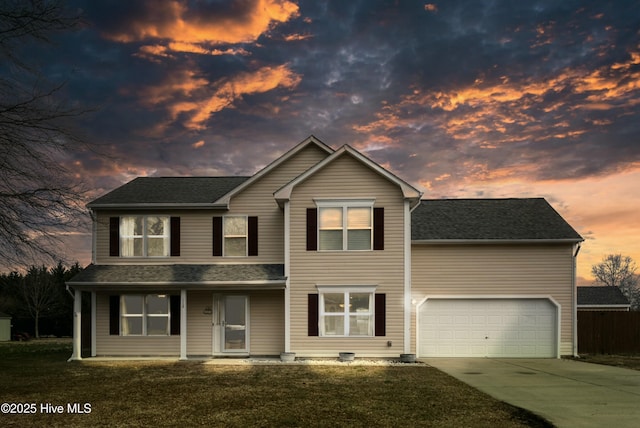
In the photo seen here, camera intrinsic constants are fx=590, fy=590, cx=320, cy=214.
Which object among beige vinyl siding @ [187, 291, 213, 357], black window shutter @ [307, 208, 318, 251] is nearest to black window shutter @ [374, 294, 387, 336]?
black window shutter @ [307, 208, 318, 251]

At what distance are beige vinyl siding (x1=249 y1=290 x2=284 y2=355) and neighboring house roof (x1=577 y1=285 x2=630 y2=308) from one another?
100 ft

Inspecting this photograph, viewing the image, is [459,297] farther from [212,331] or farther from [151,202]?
[151,202]

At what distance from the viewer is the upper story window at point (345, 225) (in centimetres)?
2211

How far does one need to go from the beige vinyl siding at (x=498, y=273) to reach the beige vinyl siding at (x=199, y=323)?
807cm

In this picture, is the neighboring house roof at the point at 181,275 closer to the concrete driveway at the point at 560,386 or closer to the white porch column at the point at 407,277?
the white porch column at the point at 407,277

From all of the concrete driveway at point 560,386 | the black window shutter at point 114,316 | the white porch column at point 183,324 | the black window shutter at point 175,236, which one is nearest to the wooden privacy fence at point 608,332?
the concrete driveway at point 560,386

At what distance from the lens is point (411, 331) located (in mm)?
23031

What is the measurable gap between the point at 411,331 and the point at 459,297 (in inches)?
91.4

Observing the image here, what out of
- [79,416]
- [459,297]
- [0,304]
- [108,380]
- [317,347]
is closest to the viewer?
[79,416]

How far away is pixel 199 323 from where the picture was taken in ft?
75.9

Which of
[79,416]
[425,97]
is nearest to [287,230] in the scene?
[425,97]

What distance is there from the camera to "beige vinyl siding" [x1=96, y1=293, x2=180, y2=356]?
22.8m

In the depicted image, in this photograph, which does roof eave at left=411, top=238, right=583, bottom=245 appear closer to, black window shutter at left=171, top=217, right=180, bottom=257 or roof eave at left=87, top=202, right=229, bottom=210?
roof eave at left=87, top=202, right=229, bottom=210

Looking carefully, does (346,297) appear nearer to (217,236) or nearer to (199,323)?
(217,236)
